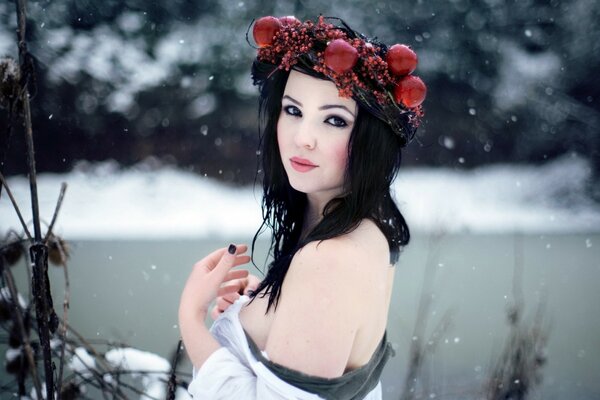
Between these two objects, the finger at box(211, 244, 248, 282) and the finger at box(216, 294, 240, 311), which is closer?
the finger at box(211, 244, 248, 282)

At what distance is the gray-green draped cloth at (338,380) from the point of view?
813 millimetres

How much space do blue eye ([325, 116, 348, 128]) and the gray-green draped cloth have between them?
0.37 meters

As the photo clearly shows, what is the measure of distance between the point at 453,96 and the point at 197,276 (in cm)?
246

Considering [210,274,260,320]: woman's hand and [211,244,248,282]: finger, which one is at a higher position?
[211,244,248,282]: finger

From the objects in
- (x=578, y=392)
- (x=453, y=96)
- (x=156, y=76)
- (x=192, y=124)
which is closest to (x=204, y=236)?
(x=192, y=124)

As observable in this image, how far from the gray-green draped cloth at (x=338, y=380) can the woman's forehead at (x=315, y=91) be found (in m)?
0.40

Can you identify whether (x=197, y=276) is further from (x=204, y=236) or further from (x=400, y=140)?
(x=204, y=236)

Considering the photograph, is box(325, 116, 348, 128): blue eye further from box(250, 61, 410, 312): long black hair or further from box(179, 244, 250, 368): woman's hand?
box(179, 244, 250, 368): woman's hand

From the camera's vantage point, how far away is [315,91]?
96 centimetres

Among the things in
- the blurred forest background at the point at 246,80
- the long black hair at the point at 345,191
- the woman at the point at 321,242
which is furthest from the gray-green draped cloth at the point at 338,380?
the blurred forest background at the point at 246,80

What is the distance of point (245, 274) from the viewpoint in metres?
1.10

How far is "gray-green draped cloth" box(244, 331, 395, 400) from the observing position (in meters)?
0.81

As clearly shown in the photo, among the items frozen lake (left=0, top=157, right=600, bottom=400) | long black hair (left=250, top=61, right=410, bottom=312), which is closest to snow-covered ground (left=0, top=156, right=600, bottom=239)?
frozen lake (left=0, top=157, right=600, bottom=400)

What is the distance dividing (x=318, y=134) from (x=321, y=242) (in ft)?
0.64
